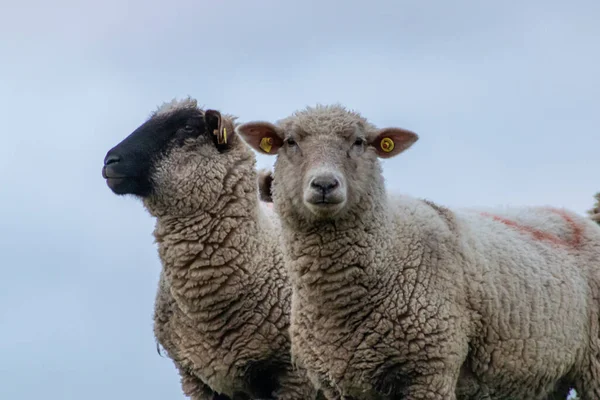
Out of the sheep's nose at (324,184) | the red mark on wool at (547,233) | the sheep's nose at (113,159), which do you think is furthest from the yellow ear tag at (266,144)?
the red mark on wool at (547,233)

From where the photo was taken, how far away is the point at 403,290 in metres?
7.04

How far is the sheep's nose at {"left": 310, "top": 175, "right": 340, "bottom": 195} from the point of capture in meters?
6.69

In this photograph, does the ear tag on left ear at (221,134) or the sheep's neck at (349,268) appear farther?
the ear tag on left ear at (221,134)

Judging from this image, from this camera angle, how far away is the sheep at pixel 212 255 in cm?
857

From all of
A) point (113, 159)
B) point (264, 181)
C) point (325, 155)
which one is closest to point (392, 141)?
point (325, 155)

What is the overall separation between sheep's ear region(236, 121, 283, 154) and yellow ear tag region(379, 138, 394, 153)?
Result: 0.66m

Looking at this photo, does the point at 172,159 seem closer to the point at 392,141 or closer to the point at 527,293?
the point at 392,141

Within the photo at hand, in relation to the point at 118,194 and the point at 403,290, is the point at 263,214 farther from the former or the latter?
the point at 403,290

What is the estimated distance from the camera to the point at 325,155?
6949 mm

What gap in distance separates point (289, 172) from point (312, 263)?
59 cm

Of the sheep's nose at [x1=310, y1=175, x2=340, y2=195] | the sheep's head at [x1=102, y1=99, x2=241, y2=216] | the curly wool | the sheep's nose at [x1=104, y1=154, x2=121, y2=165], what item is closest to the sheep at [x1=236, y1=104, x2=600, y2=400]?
the sheep's nose at [x1=310, y1=175, x2=340, y2=195]

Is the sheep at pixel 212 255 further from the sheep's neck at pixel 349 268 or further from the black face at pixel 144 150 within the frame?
the sheep's neck at pixel 349 268

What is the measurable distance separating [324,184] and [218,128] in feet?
8.22

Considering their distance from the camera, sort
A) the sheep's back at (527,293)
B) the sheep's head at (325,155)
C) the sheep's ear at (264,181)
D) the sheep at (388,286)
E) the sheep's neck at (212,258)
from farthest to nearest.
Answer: the sheep's ear at (264,181) → the sheep's neck at (212,258) → the sheep's back at (527,293) → the sheep at (388,286) → the sheep's head at (325,155)
